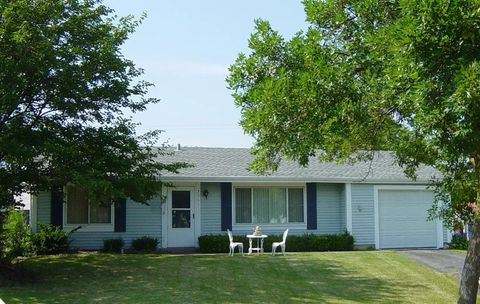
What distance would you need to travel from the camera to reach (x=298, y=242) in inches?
819

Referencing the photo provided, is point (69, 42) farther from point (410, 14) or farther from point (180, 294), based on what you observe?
point (410, 14)

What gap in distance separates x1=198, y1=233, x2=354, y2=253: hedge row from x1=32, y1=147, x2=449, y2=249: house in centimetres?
79

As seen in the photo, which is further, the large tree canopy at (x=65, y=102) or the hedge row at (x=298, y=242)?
the hedge row at (x=298, y=242)

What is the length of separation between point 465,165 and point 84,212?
15.1 metres

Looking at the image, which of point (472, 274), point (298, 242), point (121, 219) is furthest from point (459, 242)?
point (472, 274)

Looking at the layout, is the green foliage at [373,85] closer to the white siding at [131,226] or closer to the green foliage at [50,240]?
the green foliage at [50,240]

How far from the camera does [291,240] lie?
68.1ft

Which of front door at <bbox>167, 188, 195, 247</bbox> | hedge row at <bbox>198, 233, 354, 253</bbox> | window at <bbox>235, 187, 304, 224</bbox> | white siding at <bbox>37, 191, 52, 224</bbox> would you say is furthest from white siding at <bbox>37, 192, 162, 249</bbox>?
window at <bbox>235, 187, 304, 224</bbox>

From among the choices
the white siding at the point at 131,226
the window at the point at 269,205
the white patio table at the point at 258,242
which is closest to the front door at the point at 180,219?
the white siding at the point at 131,226

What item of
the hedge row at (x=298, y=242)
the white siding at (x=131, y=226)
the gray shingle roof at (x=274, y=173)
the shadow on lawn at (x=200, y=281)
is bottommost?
the shadow on lawn at (x=200, y=281)

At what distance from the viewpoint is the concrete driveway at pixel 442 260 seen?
15641mm

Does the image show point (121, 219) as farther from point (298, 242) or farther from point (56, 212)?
point (298, 242)

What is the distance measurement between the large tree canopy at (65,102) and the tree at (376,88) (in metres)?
5.39

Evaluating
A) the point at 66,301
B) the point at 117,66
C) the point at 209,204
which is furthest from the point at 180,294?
the point at 209,204
